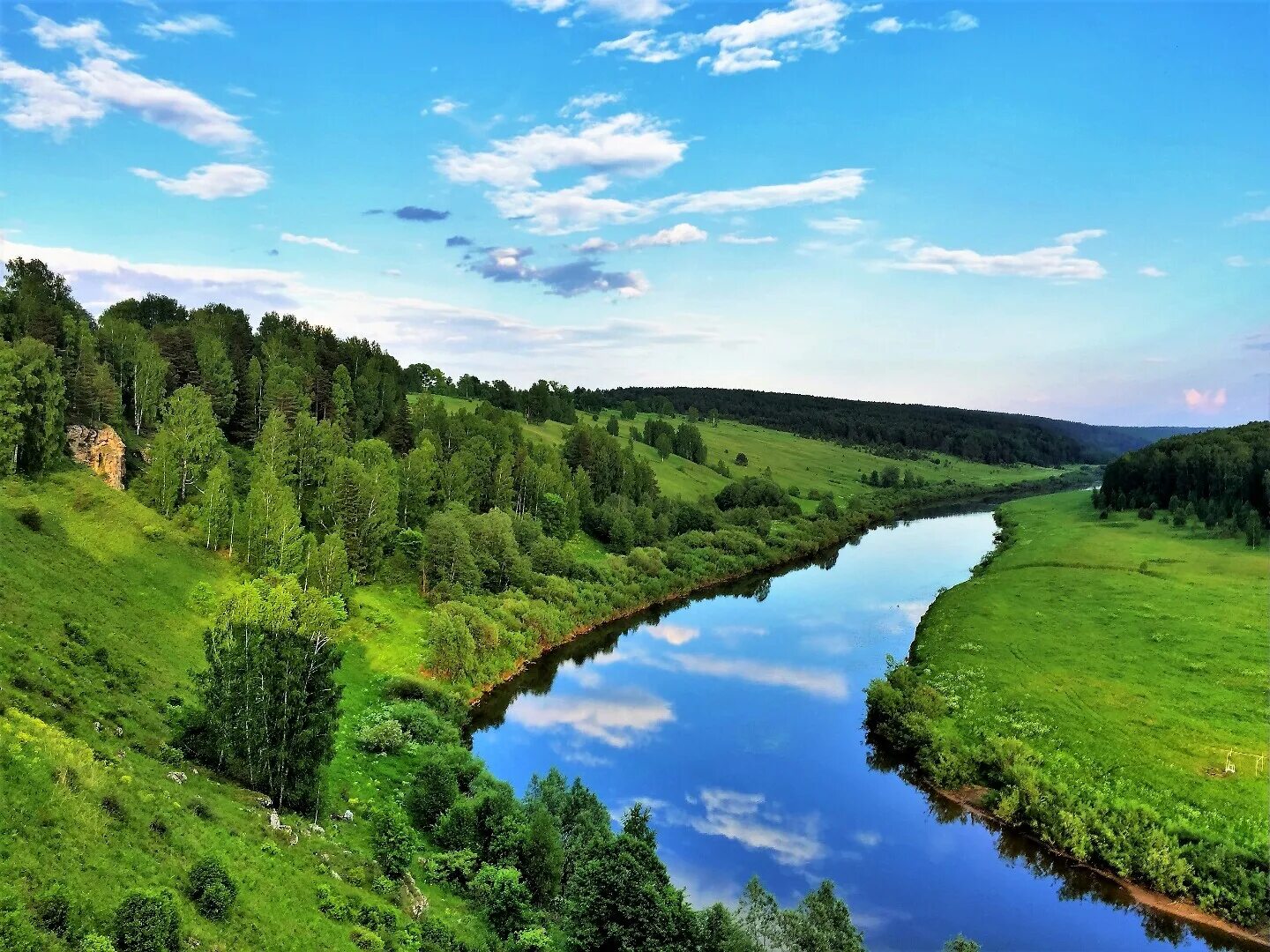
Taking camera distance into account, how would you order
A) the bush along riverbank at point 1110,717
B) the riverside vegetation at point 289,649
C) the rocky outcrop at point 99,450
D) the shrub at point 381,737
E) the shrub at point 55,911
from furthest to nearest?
the rocky outcrop at point 99,450
the shrub at point 381,737
the bush along riverbank at point 1110,717
the riverside vegetation at point 289,649
the shrub at point 55,911

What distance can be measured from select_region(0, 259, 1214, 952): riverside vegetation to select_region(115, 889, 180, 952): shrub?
6 centimetres

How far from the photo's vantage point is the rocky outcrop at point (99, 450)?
59.3 m

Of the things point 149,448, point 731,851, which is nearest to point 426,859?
point 731,851

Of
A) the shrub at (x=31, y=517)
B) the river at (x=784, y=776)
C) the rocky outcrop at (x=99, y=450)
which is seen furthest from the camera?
the rocky outcrop at (x=99, y=450)

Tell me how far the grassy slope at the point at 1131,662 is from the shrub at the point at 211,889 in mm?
43134

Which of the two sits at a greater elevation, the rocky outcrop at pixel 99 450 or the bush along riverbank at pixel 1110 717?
the rocky outcrop at pixel 99 450

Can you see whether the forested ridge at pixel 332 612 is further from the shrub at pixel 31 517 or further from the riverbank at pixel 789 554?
the riverbank at pixel 789 554

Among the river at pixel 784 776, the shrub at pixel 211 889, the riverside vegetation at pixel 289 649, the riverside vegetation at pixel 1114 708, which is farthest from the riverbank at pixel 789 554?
the shrub at pixel 211 889

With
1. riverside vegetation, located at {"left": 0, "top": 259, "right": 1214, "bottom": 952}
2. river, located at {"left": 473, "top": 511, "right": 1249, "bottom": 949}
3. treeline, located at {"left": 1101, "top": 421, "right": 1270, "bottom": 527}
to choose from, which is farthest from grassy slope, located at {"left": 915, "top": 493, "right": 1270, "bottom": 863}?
riverside vegetation, located at {"left": 0, "top": 259, "right": 1214, "bottom": 952}

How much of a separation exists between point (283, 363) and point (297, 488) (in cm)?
2588

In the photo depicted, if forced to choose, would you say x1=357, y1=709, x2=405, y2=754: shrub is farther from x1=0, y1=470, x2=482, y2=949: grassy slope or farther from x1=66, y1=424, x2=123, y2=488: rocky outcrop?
x1=66, y1=424, x2=123, y2=488: rocky outcrop

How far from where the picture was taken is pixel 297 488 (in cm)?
7475

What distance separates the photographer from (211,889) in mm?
21203

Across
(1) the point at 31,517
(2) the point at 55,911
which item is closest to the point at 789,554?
(1) the point at 31,517
